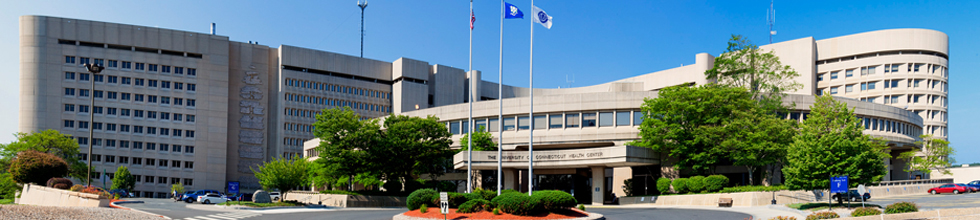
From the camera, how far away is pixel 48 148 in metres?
77.5

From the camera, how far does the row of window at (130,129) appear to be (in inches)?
3620

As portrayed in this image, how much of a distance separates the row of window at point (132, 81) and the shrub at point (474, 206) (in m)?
80.6

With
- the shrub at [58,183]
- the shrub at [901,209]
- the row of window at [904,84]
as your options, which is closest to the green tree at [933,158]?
the row of window at [904,84]

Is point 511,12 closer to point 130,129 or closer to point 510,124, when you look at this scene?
point 510,124

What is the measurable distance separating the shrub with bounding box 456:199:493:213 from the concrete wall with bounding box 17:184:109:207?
21083 mm

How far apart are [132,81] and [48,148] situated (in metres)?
19.7

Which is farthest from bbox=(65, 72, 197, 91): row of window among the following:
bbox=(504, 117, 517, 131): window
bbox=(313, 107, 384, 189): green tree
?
bbox=(504, 117, 517, 131): window

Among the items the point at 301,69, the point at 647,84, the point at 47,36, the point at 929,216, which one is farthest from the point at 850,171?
the point at 47,36

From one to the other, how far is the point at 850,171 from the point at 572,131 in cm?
2493

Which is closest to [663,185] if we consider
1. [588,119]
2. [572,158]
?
[572,158]

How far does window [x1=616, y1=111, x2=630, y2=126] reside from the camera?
55.9 metres

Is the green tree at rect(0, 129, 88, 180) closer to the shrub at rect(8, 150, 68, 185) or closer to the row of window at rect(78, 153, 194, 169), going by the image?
the row of window at rect(78, 153, 194, 169)

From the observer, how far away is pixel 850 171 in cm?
3459

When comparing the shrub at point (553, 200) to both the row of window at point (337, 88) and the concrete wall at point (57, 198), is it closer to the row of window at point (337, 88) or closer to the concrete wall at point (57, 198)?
the concrete wall at point (57, 198)
